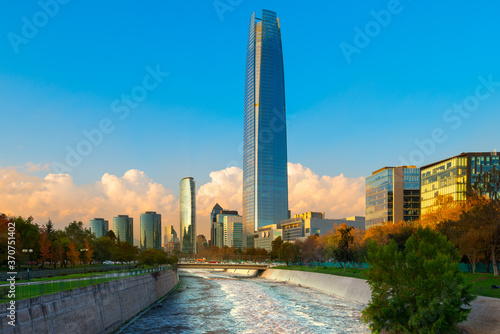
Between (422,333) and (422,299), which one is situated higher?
(422,299)

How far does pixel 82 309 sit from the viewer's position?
40375 mm

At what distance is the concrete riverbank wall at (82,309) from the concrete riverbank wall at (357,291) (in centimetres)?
3677

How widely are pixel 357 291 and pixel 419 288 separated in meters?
→ 44.7

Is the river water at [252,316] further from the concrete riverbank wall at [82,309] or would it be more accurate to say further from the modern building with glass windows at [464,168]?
the modern building with glass windows at [464,168]

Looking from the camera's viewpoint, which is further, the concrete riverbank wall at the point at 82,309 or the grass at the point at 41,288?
the concrete riverbank wall at the point at 82,309

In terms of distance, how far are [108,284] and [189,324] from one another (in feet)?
41.1

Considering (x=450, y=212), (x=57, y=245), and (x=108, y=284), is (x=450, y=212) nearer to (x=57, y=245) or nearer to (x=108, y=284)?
(x=108, y=284)

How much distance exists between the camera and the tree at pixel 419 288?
39.9 m

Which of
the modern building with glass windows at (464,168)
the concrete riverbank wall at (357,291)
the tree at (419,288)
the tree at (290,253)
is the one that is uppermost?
the modern building with glass windows at (464,168)

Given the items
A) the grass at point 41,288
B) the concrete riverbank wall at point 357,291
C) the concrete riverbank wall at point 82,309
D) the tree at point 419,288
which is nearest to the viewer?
the grass at point 41,288

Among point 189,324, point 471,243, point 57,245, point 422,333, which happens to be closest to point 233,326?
point 189,324

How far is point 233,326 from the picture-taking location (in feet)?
183

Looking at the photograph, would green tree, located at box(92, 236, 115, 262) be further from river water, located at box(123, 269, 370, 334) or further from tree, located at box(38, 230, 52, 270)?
river water, located at box(123, 269, 370, 334)

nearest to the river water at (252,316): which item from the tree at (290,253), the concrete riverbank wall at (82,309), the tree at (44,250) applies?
the concrete riverbank wall at (82,309)
